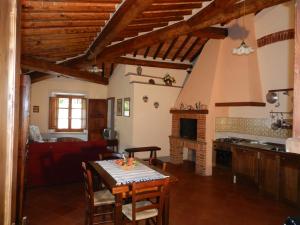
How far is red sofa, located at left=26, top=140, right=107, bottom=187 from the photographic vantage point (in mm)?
4602

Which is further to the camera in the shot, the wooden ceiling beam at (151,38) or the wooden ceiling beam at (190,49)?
the wooden ceiling beam at (190,49)

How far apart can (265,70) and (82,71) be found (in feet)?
17.9

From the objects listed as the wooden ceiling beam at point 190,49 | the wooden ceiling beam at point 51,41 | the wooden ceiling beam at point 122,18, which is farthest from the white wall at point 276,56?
the wooden ceiling beam at point 51,41

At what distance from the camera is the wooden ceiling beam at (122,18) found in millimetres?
3277

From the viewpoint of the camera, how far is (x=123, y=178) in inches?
110

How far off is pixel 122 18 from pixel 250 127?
4.20 m

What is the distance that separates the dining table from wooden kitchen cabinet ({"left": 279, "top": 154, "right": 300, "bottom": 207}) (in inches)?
92.2

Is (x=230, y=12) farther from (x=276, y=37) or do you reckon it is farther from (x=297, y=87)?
(x=297, y=87)

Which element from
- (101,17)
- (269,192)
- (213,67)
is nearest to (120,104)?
(213,67)

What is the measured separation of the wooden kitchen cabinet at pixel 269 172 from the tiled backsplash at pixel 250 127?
31.1 inches

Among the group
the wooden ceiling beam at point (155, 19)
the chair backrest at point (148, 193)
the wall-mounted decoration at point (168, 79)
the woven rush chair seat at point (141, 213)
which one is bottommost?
the woven rush chair seat at point (141, 213)

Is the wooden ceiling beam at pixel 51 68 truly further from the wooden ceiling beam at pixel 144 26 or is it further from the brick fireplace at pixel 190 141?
the brick fireplace at pixel 190 141

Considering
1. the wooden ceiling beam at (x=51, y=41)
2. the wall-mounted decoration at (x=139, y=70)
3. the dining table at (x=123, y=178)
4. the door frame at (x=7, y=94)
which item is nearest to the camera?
the door frame at (x=7, y=94)

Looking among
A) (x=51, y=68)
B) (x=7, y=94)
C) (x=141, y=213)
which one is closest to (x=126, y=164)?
(x=141, y=213)
